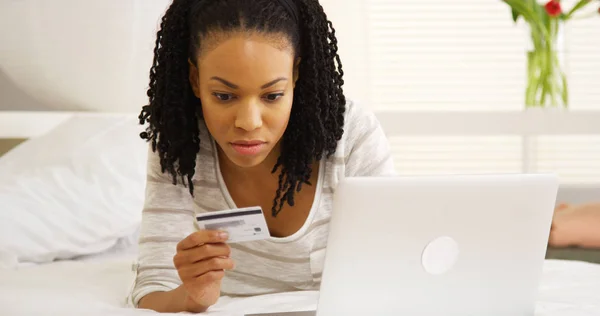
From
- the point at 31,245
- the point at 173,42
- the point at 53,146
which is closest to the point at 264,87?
the point at 173,42

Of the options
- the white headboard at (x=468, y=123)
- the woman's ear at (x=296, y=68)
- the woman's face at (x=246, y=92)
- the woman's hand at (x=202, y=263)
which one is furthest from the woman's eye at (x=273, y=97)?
the white headboard at (x=468, y=123)

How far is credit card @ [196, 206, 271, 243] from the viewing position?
39.2 inches

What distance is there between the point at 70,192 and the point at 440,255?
1174 millimetres

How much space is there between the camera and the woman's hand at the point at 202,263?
1.07 meters

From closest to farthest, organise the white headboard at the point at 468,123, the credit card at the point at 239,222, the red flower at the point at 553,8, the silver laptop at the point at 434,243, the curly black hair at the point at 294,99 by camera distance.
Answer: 1. the silver laptop at the point at 434,243
2. the credit card at the point at 239,222
3. the curly black hair at the point at 294,99
4. the white headboard at the point at 468,123
5. the red flower at the point at 553,8

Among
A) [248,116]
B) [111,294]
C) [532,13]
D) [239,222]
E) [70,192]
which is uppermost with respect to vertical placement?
[532,13]

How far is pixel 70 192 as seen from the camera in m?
1.88

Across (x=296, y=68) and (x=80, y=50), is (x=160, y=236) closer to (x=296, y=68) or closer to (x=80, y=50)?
(x=296, y=68)

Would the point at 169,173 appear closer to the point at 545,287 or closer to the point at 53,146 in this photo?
the point at 545,287

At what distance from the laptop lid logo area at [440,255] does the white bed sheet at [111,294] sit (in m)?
0.25

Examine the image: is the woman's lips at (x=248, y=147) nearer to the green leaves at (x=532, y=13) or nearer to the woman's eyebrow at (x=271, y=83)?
the woman's eyebrow at (x=271, y=83)

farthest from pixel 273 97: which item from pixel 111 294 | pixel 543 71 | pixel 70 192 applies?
pixel 543 71

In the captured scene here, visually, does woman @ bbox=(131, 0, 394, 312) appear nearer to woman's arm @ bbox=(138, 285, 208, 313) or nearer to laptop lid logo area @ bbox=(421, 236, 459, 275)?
woman's arm @ bbox=(138, 285, 208, 313)

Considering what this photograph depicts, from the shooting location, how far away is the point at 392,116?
2365mm
